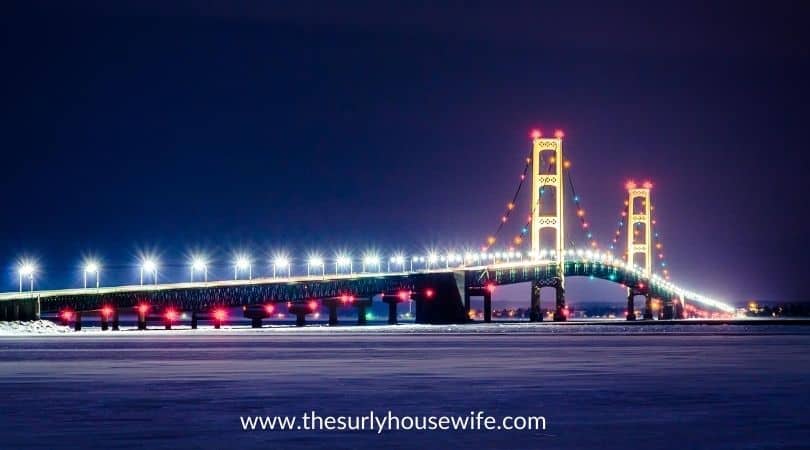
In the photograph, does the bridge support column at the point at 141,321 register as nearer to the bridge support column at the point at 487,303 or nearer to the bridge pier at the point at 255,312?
the bridge pier at the point at 255,312

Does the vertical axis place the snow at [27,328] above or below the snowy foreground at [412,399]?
below

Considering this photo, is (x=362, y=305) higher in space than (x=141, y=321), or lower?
higher

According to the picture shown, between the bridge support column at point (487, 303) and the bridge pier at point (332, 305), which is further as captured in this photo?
the bridge pier at point (332, 305)

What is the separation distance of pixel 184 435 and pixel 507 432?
4587mm

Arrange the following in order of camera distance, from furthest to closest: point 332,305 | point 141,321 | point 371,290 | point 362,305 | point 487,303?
point 362,305
point 332,305
point 487,303
point 371,290
point 141,321

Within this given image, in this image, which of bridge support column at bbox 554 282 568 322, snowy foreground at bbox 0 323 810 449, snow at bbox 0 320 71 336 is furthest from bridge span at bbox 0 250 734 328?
snowy foreground at bbox 0 323 810 449

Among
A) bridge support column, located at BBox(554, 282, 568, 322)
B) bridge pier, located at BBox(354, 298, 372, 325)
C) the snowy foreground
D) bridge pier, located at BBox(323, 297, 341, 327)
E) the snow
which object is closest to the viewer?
the snowy foreground

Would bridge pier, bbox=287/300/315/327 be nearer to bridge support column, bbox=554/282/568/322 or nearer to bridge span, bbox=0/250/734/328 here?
bridge span, bbox=0/250/734/328

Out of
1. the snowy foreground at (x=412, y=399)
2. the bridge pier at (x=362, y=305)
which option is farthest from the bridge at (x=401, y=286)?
the snowy foreground at (x=412, y=399)

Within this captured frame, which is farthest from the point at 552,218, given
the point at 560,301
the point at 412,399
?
the point at 412,399

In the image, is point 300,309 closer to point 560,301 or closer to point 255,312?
point 255,312

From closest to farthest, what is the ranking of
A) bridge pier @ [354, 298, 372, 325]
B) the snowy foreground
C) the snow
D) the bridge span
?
1. the snowy foreground
2. the snow
3. the bridge span
4. bridge pier @ [354, 298, 372, 325]

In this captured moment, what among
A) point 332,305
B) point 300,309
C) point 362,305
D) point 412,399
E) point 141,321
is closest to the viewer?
point 412,399

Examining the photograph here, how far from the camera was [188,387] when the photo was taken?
30250 mm
